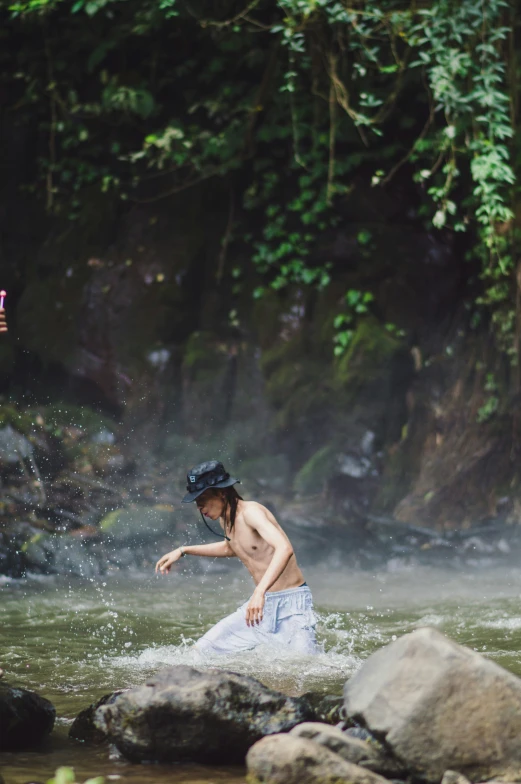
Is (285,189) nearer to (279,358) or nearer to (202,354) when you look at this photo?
(279,358)

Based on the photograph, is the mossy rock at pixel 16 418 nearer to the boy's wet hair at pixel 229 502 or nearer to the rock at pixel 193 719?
the boy's wet hair at pixel 229 502

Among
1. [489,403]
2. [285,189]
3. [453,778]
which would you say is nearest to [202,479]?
[453,778]

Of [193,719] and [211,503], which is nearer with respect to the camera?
[193,719]

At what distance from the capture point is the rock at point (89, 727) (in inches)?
163

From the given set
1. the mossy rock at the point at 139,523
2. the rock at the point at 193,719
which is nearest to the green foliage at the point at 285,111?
the mossy rock at the point at 139,523

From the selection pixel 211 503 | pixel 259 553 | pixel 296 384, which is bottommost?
pixel 259 553

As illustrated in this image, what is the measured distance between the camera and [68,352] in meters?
11.5

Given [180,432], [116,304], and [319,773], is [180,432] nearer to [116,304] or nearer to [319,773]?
[116,304]

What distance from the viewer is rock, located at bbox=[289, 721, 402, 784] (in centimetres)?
365

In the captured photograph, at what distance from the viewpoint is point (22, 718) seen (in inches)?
163

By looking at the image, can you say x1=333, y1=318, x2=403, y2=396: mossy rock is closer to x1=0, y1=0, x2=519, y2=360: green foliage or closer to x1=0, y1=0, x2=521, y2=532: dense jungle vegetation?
x1=0, y1=0, x2=521, y2=532: dense jungle vegetation

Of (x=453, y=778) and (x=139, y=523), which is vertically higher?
(x=139, y=523)

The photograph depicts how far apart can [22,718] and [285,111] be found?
27.7ft

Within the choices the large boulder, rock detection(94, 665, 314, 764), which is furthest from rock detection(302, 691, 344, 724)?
the large boulder
